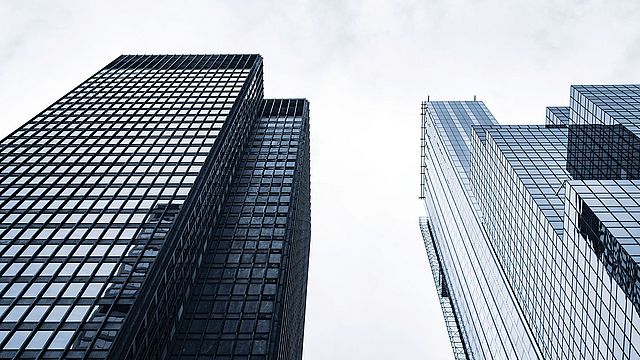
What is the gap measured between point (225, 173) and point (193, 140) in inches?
301

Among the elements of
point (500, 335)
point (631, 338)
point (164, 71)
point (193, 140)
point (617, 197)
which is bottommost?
point (631, 338)

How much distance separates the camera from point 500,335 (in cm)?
8788

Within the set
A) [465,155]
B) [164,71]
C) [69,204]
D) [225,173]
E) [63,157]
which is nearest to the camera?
[69,204]

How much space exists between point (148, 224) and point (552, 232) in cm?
3834

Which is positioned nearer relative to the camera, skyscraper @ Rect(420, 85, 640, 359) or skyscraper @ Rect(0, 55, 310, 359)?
skyscraper @ Rect(0, 55, 310, 359)

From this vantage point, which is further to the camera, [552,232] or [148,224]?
[552,232]

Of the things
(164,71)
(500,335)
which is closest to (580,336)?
(500,335)

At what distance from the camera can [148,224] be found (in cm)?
5156

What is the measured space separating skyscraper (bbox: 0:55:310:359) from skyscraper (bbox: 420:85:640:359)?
27185 mm

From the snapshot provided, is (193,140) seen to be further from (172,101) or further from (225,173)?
(172,101)

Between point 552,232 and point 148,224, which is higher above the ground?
point 552,232

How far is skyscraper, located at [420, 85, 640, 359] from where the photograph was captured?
45.5 m

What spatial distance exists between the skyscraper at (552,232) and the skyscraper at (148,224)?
1070 inches

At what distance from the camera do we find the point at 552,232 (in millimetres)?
58875
